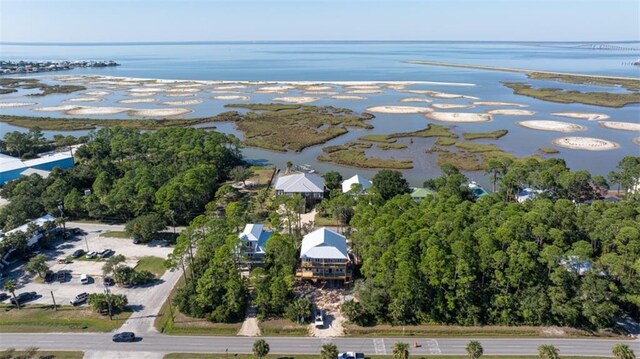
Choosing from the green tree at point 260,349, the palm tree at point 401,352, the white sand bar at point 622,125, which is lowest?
the green tree at point 260,349

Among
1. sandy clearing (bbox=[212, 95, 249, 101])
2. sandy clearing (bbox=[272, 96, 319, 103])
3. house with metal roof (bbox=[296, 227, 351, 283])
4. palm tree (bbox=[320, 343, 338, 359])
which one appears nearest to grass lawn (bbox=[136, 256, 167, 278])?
house with metal roof (bbox=[296, 227, 351, 283])

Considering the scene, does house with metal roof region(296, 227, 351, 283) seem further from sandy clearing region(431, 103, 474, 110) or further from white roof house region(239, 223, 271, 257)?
sandy clearing region(431, 103, 474, 110)

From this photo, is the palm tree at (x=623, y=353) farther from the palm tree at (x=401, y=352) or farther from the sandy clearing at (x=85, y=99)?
the sandy clearing at (x=85, y=99)

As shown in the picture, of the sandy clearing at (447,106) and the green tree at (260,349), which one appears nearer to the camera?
the green tree at (260,349)

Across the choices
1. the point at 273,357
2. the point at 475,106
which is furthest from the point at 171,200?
the point at 475,106

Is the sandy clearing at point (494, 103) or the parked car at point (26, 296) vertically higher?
the sandy clearing at point (494, 103)

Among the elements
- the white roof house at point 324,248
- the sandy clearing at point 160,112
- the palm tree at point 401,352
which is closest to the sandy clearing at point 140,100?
the sandy clearing at point 160,112

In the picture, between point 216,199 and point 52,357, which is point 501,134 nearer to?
point 216,199
